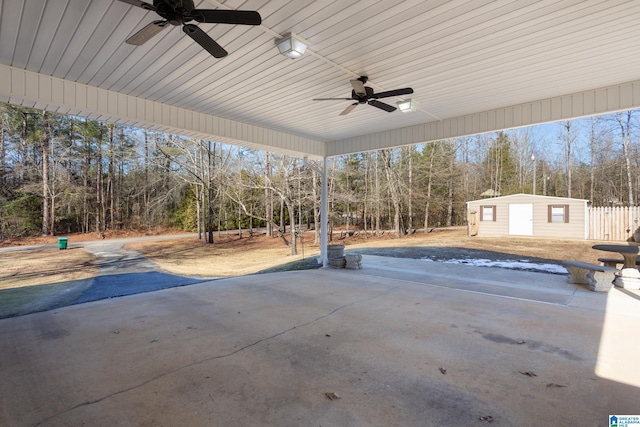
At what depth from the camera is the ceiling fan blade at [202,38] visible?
7.36ft

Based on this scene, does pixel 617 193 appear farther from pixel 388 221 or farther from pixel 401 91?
pixel 401 91

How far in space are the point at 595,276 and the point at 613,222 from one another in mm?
9125

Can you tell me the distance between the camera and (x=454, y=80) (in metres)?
3.93

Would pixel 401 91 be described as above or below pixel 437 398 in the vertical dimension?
above

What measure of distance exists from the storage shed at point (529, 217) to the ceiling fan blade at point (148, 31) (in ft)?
47.0

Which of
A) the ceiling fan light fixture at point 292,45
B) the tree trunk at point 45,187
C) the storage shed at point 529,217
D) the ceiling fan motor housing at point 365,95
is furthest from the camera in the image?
the tree trunk at point 45,187

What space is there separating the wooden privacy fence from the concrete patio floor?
9029 mm

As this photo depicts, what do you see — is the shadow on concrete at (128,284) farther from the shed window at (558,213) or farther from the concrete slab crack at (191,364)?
the shed window at (558,213)

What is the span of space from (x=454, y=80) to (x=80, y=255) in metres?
12.7

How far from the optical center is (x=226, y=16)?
2145mm

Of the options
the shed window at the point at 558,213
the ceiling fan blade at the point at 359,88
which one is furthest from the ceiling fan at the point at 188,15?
the shed window at the point at 558,213

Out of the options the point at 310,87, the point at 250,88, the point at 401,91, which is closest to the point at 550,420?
the point at 401,91

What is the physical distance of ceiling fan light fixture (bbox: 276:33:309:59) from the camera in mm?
2859

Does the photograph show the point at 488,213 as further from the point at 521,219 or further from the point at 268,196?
the point at 268,196
